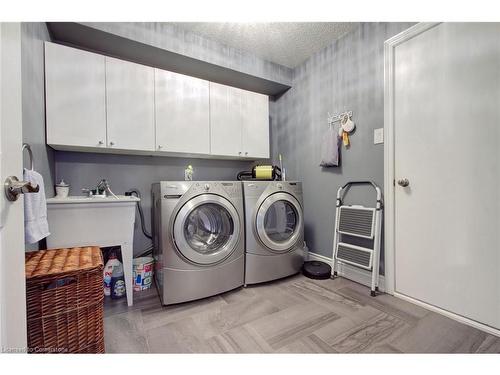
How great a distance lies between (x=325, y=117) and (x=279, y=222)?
3.79ft

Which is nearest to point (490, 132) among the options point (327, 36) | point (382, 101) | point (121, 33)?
point (382, 101)

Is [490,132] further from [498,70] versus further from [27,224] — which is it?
[27,224]

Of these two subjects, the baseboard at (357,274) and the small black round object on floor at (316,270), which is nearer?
the baseboard at (357,274)

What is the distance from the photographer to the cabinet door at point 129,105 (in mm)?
1689

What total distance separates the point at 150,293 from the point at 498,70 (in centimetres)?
268

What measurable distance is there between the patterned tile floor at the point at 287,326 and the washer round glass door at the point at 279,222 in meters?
0.41

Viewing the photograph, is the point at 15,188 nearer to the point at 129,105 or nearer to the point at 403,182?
the point at 129,105

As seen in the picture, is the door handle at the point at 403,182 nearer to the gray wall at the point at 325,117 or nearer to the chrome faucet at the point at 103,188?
the gray wall at the point at 325,117

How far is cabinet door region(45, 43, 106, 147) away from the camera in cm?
150

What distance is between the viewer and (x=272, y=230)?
6.42ft

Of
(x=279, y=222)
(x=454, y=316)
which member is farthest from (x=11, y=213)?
(x=454, y=316)

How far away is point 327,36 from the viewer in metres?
2.02

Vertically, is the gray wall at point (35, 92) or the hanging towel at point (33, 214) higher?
the gray wall at point (35, 92)

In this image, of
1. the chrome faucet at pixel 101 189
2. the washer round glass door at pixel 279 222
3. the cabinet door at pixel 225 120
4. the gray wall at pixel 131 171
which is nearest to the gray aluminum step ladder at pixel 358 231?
the washer round glass door at pixel 279 222
